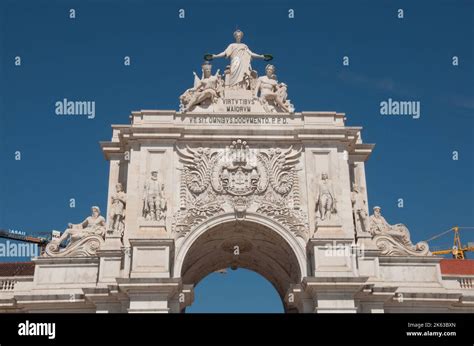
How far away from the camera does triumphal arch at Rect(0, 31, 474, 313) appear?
72.7 ft

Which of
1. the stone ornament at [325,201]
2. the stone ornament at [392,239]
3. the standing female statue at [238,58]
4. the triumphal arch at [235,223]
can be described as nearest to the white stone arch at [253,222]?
the triumphal arch at [235,223]

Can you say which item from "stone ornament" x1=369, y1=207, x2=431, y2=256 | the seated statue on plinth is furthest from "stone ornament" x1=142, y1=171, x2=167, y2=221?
"stone ornament" x1=369, y1=207, x2=431, y2=256

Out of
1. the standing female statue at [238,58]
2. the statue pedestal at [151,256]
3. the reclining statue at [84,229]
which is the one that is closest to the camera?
the statue pedestal at [151,256]

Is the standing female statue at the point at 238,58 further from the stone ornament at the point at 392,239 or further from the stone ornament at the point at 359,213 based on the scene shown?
the stone ornament at the point at 392,239

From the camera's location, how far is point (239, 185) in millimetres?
23844

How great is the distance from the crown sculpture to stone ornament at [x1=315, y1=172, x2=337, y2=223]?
13.0 feet

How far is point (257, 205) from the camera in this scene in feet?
77.2

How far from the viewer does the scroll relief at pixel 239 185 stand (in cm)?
2336

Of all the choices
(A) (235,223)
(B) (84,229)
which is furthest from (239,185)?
(B) (84,229)

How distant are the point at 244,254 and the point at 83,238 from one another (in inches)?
265

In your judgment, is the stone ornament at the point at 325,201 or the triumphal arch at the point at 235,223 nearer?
the triumphal arch at the point at 235,223

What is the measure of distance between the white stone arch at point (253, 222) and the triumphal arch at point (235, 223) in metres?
0.04
